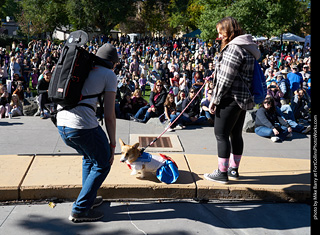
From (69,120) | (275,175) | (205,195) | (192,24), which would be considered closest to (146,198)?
(205,195)

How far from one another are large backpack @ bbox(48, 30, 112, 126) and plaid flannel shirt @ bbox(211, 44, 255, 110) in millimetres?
1403

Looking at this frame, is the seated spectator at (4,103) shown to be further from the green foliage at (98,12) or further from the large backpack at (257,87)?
the green foliage at (98,12)

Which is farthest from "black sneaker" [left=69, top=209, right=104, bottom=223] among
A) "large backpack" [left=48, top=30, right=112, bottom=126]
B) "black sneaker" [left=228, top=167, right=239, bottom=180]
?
"black sneaker" [left=228, top=167, right=239, bottom=180]

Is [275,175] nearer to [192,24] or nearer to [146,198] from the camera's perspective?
[146,198]

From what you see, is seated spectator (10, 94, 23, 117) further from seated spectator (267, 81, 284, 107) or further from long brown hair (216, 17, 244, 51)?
seated spectator (267, 81, 284, 107)

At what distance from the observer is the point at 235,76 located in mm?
3668

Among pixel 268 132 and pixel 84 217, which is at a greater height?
pixel 84 217

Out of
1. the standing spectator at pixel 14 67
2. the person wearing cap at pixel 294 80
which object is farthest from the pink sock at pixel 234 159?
the standing spectator at pixel 14 67

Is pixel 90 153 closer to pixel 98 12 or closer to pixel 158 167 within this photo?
pixel 158 167

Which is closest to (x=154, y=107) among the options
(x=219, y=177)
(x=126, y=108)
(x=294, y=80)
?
(x=126, y=108)

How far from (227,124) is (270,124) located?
382 cm

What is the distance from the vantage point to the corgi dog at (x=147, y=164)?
3.98 m

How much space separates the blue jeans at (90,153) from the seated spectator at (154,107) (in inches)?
217

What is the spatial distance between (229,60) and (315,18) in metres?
1.37
